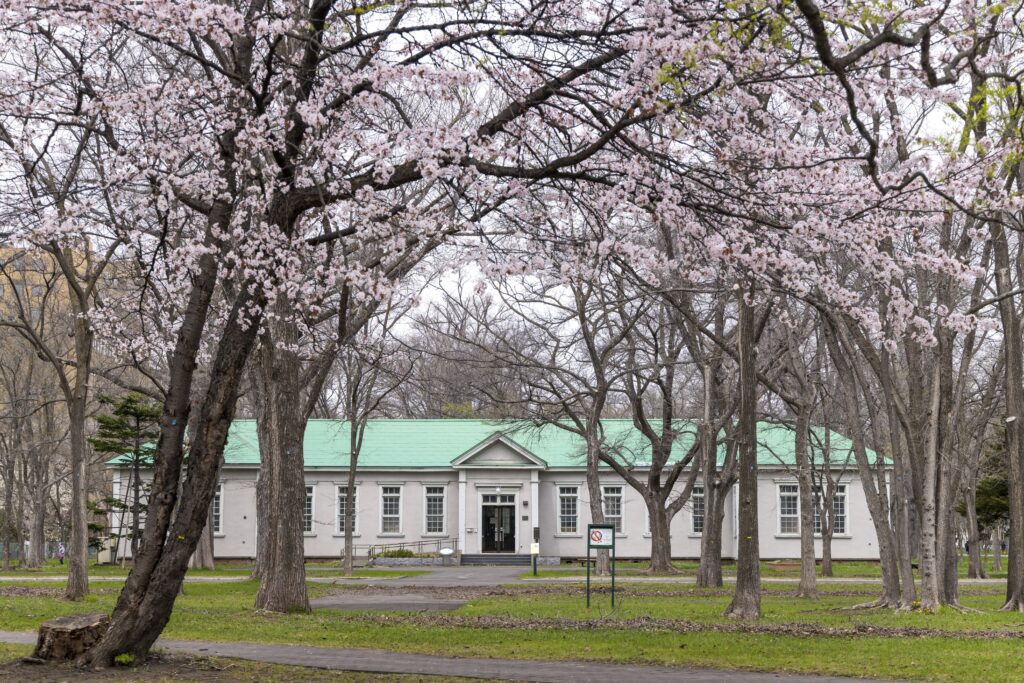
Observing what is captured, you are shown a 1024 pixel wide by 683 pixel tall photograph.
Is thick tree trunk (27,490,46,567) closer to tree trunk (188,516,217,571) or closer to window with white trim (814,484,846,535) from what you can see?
tree trunk (188,516,217,571)

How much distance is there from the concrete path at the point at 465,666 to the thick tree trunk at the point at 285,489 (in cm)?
502

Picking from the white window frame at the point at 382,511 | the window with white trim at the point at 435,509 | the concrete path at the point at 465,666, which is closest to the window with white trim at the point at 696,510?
the window with white trim at the point at 435,509

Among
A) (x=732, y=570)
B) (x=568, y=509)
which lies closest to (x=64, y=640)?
(x=732, y=570)

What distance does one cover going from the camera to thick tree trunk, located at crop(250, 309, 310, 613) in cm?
1780

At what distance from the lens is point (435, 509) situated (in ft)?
139

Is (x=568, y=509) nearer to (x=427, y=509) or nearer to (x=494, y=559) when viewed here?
(x=494, y=559)

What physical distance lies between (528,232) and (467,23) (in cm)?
252

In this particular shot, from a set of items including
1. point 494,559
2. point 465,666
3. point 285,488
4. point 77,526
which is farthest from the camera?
point 494,559

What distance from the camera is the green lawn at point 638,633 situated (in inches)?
455

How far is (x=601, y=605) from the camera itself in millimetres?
20062

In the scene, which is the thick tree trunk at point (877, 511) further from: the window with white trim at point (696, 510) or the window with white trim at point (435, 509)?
the window with white trim at point (435, 509)

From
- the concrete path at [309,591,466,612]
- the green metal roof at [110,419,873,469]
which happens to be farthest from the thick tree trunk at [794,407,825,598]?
the green metal roof at [110,419,873,469]

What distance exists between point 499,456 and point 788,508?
11.2 metres

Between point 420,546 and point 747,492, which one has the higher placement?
point 747,492
